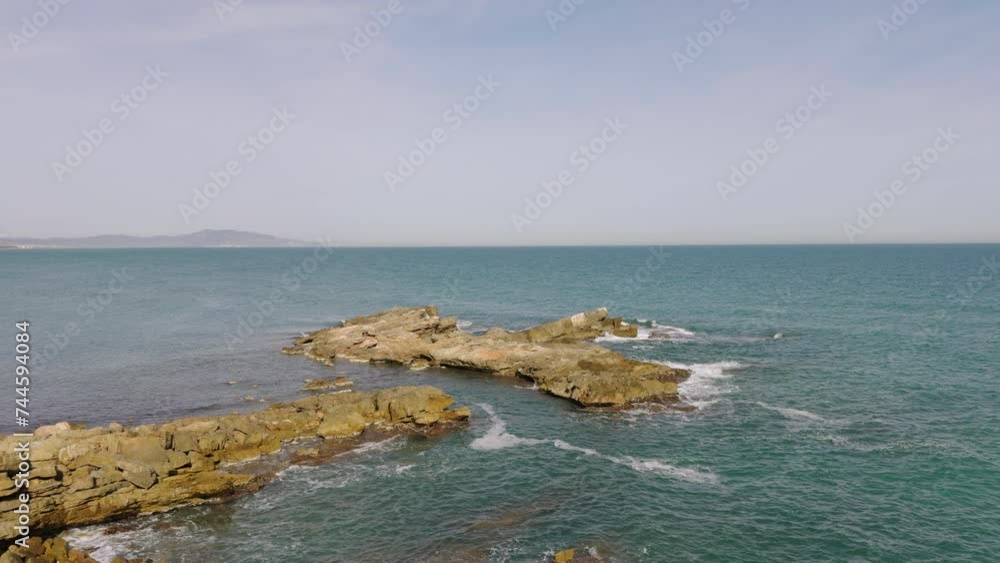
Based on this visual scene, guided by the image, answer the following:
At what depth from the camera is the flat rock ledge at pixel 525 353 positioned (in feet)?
167

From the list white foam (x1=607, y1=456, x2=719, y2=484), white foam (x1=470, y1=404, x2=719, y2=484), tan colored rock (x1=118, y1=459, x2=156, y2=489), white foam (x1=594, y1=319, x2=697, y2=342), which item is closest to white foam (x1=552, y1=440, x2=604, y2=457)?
white foam (x1=470, y1=404, x2=719, y2=484)

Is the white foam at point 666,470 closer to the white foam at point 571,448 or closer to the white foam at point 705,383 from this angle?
the white foam at point 571,448

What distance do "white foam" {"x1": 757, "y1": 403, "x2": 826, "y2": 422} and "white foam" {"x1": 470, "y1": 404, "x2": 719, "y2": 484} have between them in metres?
14.0

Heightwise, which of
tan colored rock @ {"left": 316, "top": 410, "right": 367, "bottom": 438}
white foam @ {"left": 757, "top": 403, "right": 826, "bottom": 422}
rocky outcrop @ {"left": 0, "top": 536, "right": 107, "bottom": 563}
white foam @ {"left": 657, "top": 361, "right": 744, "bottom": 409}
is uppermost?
white foam @ {"left": 657, "top": 361, "right": 744, "bottom": 409}

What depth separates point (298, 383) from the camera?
56.8 m

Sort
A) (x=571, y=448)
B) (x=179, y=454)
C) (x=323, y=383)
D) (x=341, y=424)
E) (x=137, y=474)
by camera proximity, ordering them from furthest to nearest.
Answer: (x=323, y=383), (x=341, y=424), (x=571, y=448), (x=179, y=454), (x=137, y=474)

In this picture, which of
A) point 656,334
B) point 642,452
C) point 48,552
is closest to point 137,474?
point 48,552

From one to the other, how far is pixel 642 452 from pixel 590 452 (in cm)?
359

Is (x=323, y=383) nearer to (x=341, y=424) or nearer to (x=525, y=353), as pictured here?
(x=341, y=424)

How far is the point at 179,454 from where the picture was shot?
3512 centimetres

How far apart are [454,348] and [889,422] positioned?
41.0 m

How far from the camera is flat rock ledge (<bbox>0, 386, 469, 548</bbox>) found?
96.9ft

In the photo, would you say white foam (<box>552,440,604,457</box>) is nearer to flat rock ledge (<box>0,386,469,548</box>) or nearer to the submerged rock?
flat rock ledge (<box>0,386,469,548</box>)

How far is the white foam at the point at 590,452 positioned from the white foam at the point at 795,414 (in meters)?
14.0
